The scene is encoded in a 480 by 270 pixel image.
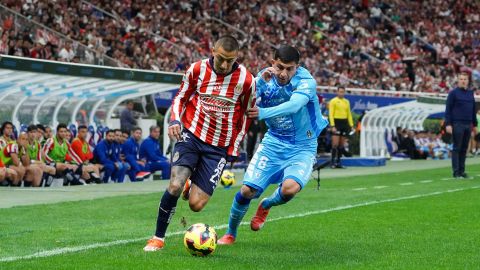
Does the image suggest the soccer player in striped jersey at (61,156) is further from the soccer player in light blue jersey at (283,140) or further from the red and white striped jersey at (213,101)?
the red and white striped jersey at (213,101)

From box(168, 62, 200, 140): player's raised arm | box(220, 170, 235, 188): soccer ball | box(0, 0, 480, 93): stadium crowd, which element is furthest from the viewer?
box(0, 0, 480, 93): stadium crowd

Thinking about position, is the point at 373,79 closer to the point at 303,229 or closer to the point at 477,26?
the point at 477,26

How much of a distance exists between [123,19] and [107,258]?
29.0 m

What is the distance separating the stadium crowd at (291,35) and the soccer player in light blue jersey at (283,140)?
726 inches

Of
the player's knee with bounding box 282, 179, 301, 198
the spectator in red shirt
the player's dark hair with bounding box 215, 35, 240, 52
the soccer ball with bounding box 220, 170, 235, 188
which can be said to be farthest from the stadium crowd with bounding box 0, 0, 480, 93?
the player's dark hair with bounding box 215, 35, 240, 52

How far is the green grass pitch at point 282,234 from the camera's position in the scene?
8.51 metres

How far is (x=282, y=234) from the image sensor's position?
10.9 metres

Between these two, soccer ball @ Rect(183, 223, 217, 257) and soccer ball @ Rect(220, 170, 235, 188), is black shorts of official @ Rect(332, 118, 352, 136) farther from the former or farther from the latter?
soccer ball @ Rect(183, 223, 217, 257)

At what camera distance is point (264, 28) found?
4500cm

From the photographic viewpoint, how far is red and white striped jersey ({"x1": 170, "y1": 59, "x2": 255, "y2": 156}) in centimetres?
939

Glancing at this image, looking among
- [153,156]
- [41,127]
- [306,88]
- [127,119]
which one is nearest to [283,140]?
[306,88]

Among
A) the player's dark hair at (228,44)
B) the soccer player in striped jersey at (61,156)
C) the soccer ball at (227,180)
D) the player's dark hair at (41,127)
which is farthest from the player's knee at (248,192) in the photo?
the player's dark hair at (41,127)

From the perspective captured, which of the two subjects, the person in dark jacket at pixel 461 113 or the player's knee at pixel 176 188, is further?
the person in dark jacket at pixel 461 113

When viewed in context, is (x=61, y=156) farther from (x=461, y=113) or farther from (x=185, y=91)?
(x=185, y=91)
